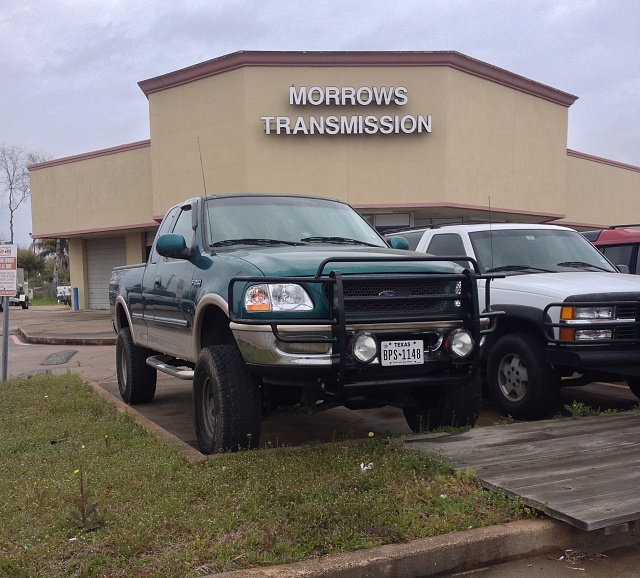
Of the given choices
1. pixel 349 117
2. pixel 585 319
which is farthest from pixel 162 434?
pixel 349 117

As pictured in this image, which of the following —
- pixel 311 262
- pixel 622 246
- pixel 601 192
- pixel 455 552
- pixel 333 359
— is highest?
pixel 601 192

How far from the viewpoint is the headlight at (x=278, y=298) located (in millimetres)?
4633

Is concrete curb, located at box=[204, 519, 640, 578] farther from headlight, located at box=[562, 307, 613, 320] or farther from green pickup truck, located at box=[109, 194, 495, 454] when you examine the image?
headlight, located at box=[562, 307, 613, 320]

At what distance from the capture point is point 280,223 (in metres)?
6.15

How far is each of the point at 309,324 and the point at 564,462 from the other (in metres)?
2.02

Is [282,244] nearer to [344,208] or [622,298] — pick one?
[344,208]

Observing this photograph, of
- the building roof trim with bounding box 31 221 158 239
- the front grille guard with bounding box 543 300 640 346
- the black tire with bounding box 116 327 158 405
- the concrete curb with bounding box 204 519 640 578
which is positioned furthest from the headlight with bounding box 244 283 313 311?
the building roof trim with bounding box 31 221 158 239

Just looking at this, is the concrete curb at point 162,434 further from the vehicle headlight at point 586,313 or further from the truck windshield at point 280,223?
the vehicle headlight at point 586,313

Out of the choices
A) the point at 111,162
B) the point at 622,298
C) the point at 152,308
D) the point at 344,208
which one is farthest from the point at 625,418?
the point at 111,162

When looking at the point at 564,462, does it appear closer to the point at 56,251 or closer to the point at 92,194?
the point at 92,194

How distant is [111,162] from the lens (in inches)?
1118

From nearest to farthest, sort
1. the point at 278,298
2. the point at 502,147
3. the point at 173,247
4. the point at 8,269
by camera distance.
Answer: the point at 278,298 → the point at 173,247 → the point at 8,269 → the point at 502,147

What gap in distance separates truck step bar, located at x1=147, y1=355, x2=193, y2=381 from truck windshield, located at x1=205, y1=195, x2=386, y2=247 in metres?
1.10

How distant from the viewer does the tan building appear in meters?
21.9
